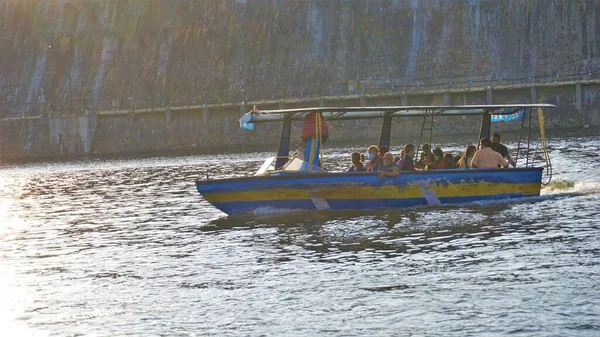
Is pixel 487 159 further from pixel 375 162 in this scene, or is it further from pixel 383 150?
pixel 375 162

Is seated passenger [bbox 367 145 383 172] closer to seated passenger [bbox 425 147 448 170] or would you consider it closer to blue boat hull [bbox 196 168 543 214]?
blue boat hull [bbox 196 168 543 214]

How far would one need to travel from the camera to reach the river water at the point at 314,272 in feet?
52.5

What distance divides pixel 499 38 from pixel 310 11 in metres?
19.8

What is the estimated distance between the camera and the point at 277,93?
99.8 meters

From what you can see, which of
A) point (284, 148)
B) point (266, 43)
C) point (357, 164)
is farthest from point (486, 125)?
point (266, 43)

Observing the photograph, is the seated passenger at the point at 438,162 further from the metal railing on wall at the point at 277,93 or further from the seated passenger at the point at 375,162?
the metal railing on wall at the point at 277,93

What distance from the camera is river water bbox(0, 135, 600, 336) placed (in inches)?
630

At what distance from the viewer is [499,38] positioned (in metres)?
93.9

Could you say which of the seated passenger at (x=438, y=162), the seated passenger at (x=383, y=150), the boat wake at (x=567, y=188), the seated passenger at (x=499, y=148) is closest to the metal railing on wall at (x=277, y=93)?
the boat wake at (x=567, y=188)

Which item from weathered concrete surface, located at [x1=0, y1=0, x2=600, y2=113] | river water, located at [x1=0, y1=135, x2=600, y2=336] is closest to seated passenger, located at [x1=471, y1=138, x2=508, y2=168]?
river water, located at [x1=0, y1=135, x2=600, y2=336]

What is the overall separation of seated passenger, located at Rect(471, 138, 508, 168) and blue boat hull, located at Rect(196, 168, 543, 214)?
361 mm

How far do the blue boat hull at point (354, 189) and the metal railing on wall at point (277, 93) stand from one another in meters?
52.7

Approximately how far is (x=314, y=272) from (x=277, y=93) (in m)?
80.3

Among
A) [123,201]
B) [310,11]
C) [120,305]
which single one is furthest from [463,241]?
[310,11]
